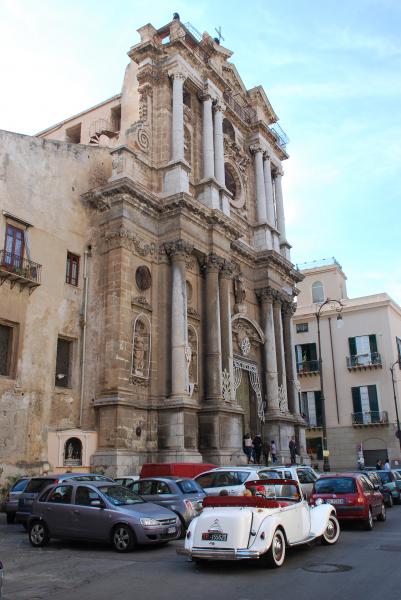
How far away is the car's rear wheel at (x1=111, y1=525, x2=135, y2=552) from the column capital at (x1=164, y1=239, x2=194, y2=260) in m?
14.9

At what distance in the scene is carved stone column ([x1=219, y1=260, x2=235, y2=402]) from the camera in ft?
82.8

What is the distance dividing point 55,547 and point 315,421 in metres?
32.0

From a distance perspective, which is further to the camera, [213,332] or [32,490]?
[213,332]

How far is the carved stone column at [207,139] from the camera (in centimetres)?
2828

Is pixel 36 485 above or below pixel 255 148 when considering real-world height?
below

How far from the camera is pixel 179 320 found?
23.4 m

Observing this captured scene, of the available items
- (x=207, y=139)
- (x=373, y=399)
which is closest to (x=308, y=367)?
(x=373, y=399)

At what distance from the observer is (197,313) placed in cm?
2580

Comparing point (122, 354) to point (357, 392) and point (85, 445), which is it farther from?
point (357, 392)

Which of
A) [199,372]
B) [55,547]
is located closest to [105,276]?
[199,372]

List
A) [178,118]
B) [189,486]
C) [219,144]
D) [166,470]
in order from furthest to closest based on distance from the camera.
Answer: [219,144] → [178,118] → [166,470] → [189,486]

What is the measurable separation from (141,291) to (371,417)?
22.8 m

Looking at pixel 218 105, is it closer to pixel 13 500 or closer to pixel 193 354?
pixel 193 354

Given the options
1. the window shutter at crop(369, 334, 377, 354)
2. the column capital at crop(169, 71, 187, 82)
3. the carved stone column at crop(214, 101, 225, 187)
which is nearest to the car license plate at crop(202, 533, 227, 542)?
the carved stone column at crop(214, 101, 225, 187)
